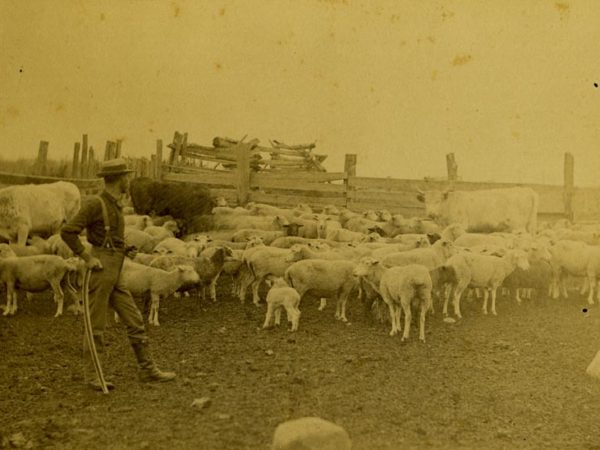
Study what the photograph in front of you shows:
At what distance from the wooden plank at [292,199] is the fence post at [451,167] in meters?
2.95

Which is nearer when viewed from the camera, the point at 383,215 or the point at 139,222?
the point at 139,222

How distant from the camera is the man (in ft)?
18.3

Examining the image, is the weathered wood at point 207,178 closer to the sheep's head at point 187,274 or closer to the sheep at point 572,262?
the sheep's head at point 187,274

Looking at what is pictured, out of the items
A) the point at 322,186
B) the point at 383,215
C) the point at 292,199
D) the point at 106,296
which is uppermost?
the point at 322,186

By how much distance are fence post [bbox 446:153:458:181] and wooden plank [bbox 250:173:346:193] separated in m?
2.89

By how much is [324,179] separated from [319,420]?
41.7 ft

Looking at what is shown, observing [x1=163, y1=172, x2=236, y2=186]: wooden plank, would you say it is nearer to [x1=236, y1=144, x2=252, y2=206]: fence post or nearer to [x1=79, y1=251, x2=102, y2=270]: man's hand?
[x1=236, y1=144, x2=252, y2=206]: fence post

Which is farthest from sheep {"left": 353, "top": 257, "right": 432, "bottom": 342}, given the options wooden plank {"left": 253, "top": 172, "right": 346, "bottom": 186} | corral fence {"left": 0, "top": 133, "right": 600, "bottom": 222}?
wooden plank {"left": 253, "top": 172, "right": 346, "bottom": 186}

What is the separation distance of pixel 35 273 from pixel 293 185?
962cm

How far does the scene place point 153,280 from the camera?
8234 millimetres

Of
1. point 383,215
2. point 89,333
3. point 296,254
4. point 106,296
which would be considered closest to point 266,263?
point 296,254

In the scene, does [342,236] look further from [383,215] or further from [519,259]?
[519,259]

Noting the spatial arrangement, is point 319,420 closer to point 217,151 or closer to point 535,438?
point 535,438

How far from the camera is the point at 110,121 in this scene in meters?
7.40
